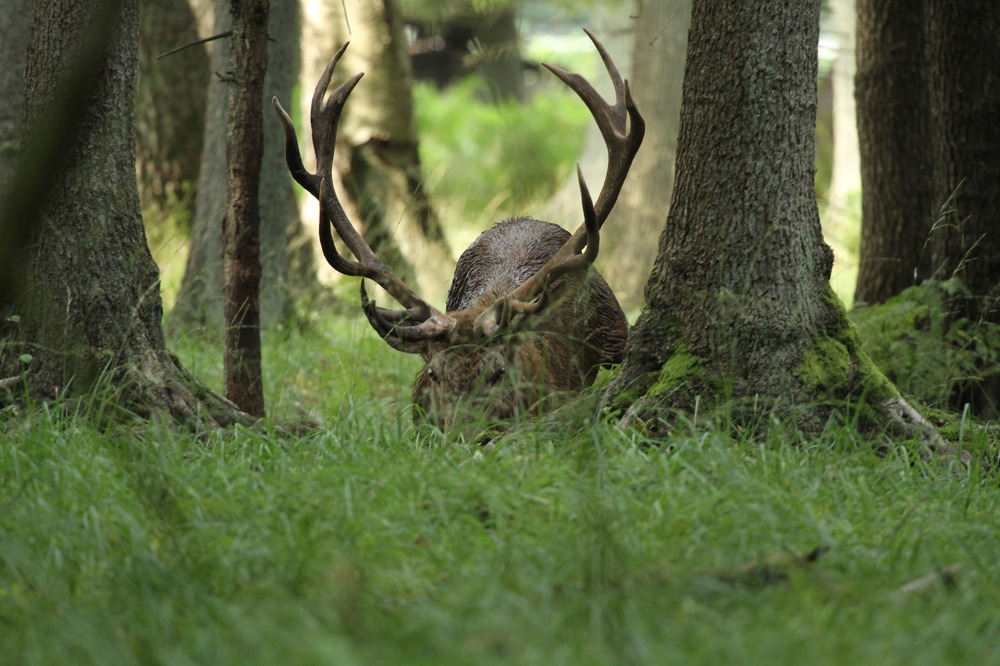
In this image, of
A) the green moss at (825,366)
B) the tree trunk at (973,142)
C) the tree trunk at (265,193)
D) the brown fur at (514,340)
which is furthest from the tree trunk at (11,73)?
the tree trunk at (973,142)

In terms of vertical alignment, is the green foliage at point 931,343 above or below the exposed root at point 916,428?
above

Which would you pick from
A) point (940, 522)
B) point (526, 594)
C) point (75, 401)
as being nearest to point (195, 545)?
point (526, 594)

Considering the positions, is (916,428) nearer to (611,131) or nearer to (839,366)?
(839,366)

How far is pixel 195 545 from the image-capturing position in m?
3.15

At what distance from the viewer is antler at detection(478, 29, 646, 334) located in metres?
5.47

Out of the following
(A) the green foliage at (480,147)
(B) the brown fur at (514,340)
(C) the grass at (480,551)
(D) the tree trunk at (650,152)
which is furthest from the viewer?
(A) the green foliage at (480,147)

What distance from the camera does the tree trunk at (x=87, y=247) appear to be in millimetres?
4629

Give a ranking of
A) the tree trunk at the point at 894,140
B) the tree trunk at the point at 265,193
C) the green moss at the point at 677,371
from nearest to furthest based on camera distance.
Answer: the green moss at the point at 677,371 < the tree trunk at the point at 894,140 < the tree trunk at the point at 265,193

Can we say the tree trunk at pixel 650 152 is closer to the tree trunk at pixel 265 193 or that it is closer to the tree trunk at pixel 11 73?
the tree trunk at pixel 265 193

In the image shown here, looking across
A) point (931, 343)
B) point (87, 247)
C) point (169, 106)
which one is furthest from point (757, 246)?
point (169, 106)

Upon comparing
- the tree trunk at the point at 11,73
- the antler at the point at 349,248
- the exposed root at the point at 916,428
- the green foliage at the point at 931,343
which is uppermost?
the tree trunk at the point at 11,73

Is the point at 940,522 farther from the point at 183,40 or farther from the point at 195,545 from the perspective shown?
the point at 183,40

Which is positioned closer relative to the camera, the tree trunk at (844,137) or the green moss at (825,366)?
the green moss at (825,366)

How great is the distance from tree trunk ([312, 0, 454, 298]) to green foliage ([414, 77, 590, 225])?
98cm
